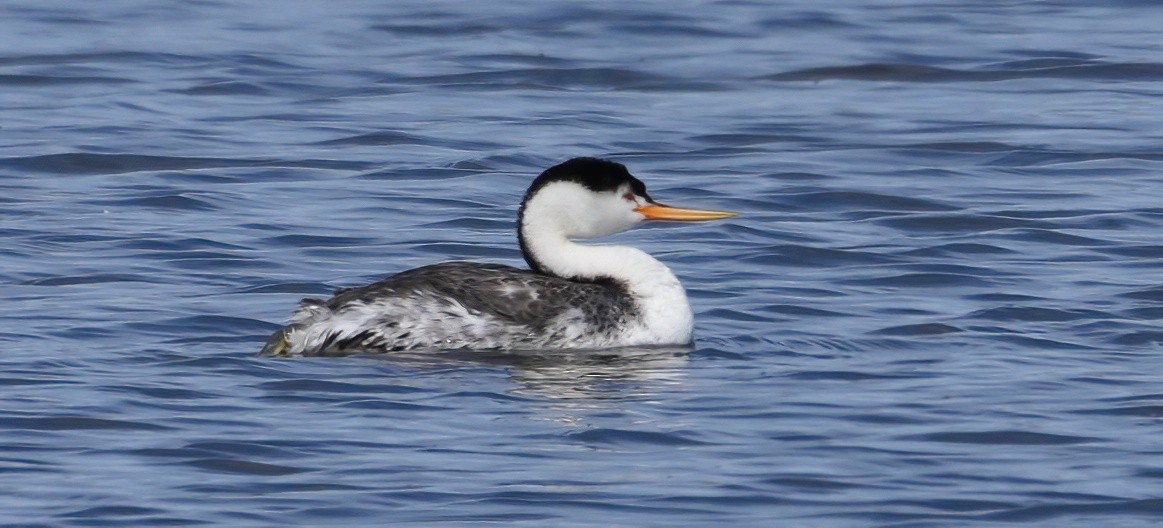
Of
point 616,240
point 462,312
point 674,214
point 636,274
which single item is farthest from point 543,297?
point 616,240

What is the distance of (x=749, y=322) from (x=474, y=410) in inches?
92.1

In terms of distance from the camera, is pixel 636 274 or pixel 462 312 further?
pixel 636 274

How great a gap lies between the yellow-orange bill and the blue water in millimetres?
454

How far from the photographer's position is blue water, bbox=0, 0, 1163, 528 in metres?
8.22

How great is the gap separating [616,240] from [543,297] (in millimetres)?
3885

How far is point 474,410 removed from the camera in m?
9.23

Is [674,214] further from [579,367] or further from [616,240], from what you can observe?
[616,240]

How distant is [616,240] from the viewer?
47.5ft

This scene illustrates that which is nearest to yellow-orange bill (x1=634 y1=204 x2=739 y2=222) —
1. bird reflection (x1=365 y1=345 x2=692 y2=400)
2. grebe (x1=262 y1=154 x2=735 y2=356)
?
grebe (x1=262 y1=154 x2=735 y2=356)

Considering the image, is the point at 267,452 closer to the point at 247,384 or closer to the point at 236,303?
the point at 247,384

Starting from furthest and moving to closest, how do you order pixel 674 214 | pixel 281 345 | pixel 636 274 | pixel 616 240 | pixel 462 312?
pixel 616 240 → pixel 674 214 → pixel 636 274 → pixel 462 312 → pixel 281 345

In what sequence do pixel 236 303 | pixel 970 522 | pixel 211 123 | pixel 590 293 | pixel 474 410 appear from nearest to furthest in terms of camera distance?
pixel 970 522, pixel 474 410, pixel 590 293, pixel 236 303, pixel 211 123

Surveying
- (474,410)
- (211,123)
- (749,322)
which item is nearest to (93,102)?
(211,123)

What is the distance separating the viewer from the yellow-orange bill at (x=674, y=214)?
11312 millimetres
